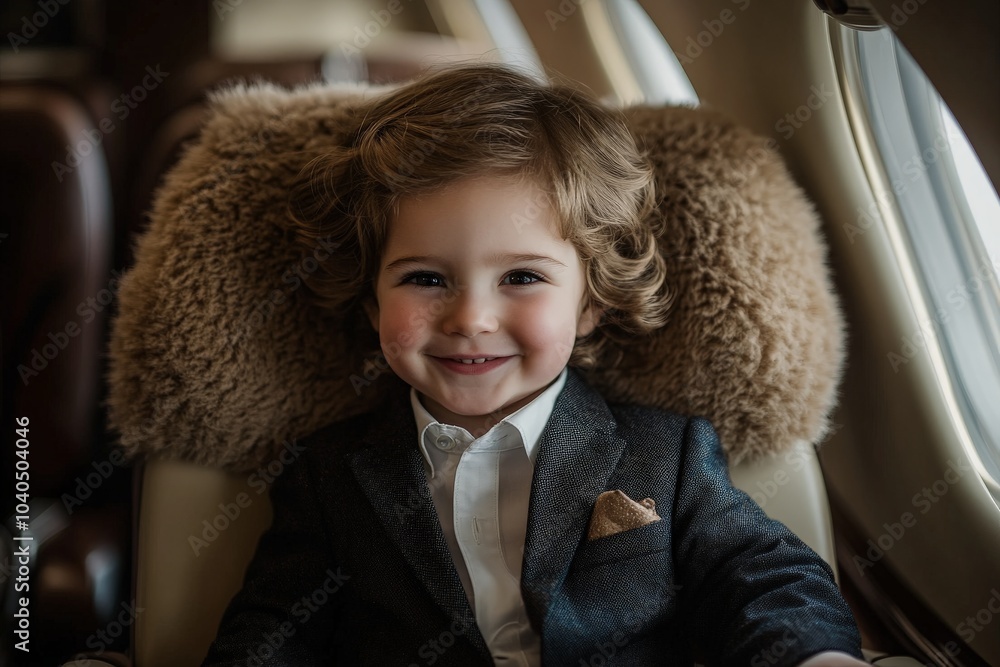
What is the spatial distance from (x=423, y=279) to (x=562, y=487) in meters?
0.32

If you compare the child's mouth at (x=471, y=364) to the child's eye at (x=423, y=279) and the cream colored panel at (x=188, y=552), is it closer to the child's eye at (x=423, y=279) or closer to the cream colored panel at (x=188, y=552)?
the child's eye at (x=423, y=279)

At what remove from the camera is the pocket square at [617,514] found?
978 millimetres

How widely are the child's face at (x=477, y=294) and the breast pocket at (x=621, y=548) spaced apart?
0.70 feet

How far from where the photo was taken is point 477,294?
3.17 feet

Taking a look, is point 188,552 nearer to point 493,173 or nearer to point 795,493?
point 493,173

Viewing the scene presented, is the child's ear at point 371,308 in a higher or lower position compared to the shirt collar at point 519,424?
higher

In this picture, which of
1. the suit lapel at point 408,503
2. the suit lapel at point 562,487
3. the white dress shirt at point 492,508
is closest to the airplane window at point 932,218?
the suit lapel at point 562,487

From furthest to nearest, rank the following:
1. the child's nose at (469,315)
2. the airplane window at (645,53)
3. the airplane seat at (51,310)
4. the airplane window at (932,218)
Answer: the airplane window at (645,53) < the airplane seat at (51,310) < the airplane window at (932,218) < the child's nose at (469,315)

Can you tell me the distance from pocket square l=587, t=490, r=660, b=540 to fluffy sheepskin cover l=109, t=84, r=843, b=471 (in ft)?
0.61

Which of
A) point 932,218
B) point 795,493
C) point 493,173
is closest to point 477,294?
point 493,173

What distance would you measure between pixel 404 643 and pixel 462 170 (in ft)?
1.95

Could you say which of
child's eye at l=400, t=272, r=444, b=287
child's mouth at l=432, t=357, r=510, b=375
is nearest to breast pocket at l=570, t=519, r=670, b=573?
child's mouth at l=432, t=357, r=510, b=375

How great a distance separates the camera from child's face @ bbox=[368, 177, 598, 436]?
3.17 feet

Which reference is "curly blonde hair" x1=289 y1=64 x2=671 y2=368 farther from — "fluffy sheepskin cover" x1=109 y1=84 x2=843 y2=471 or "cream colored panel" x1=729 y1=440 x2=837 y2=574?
"cream colored panel" x1=729 y1=440 x2=837 y2=574
